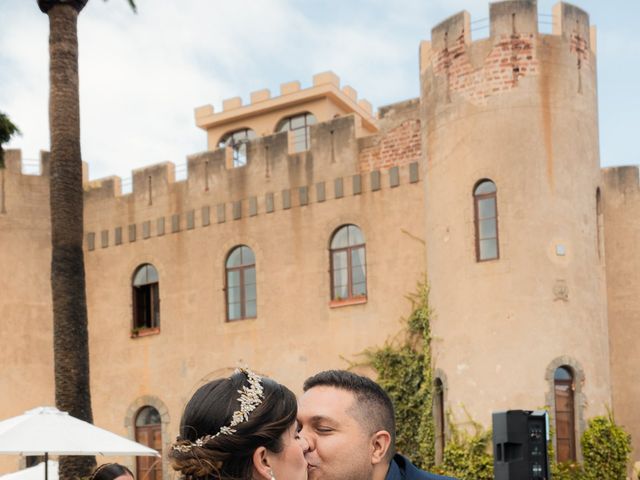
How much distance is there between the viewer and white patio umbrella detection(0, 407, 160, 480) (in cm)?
1004

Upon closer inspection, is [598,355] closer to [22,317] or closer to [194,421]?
[22,317]

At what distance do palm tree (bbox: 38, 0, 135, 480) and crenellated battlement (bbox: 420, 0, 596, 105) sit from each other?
736 centimetres

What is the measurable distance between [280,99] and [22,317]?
1769 cm

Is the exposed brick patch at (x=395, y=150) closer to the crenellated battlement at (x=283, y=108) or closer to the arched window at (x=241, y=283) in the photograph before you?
the arched window at (x=241, y=283)

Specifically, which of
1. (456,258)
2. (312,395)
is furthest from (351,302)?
(312,395)

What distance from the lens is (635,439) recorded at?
20594 millimetres

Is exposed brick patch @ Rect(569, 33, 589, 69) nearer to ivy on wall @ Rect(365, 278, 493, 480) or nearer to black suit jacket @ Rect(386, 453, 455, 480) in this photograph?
ivy on wall @ Rect(365, 278, 493, 480)

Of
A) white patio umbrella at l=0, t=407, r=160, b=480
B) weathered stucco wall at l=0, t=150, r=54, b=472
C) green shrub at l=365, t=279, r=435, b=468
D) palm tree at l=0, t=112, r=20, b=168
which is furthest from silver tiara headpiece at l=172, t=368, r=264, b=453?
weathered stucco wall at l=0, t=150, r=54, b=472

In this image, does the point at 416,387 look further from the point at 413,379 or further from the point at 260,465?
the point at 260,465

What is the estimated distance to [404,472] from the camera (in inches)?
163

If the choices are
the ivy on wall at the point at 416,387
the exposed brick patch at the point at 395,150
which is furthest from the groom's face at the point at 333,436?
the exposed brick patch at the point at 395,150

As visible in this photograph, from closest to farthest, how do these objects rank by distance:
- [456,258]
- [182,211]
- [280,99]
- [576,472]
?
[576,472] < [456,258] < [182,211] < [280,99]

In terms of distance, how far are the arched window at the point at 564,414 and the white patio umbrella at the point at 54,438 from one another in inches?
389

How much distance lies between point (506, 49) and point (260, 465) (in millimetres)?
17602
